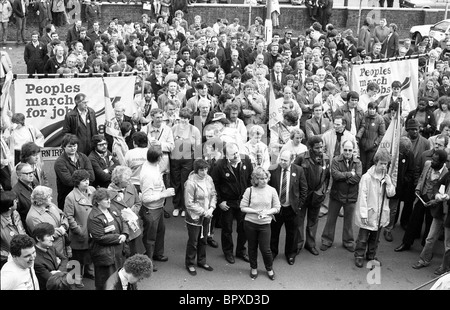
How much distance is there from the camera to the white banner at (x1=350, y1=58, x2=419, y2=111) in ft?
41.5

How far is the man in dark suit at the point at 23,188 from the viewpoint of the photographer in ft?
25.9

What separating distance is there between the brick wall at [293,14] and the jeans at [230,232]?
15758mm

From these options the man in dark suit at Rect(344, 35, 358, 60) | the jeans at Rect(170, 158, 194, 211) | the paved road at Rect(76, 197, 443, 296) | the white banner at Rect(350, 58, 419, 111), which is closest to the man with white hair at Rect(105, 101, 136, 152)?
the jeans at Rect(170, 158, 194, 211)

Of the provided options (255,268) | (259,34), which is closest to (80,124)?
(255,268)

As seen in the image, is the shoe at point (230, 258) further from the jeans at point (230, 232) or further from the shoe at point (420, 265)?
the shoe at point (420, 265)

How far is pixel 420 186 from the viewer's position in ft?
30.0

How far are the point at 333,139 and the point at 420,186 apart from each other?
4.91 feet

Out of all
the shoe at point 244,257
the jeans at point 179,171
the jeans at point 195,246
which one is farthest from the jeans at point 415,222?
the jeans at point 179,171

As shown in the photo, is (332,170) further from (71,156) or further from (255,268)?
(71,156)

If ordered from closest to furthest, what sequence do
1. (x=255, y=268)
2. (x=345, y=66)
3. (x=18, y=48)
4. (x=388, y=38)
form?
(x=255, y=268) → (x=345, y=66) → (x=388, y=38) → (x=18, y=48)

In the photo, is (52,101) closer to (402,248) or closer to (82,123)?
(82,123)

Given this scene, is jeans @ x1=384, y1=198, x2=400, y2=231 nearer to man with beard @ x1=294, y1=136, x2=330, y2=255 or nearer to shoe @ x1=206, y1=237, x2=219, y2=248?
man with beard @ x1=294, y1=136, x2=330, y2=255
